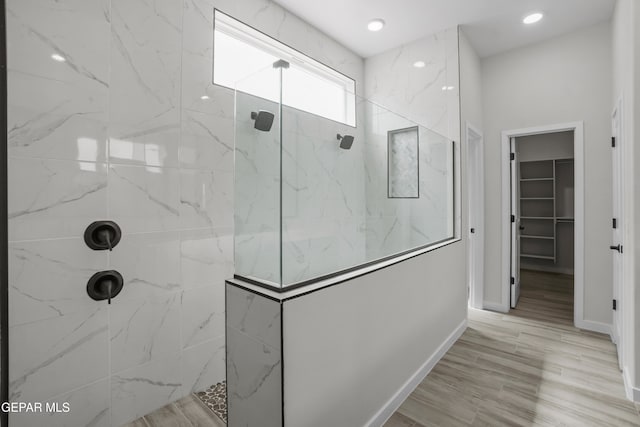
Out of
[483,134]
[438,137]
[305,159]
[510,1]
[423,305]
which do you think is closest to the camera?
[305,159]

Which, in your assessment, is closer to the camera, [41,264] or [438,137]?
[41,264]

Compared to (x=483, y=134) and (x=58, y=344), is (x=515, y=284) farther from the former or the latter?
(x=58, y=344)

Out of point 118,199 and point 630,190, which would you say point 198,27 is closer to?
point 118,199

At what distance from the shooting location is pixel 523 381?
2248 millimetres

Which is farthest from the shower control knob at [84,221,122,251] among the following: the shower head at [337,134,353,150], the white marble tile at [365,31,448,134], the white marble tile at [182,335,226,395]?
the white marble tile at [365,31,448,134]

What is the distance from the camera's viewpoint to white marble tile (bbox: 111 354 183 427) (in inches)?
69.4

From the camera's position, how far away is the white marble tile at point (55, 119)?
4.66 ft

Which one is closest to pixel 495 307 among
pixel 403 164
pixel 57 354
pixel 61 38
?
pixel 403 164

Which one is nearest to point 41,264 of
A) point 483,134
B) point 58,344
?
point 58,344

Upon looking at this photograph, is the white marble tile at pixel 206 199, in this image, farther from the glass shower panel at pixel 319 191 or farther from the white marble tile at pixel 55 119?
the glass shower panel at pixel 319 191

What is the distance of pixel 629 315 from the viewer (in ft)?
6.73

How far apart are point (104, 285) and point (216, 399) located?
1.03m

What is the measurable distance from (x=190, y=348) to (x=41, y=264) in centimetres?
98

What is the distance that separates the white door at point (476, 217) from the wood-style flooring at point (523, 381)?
46 centimetres
